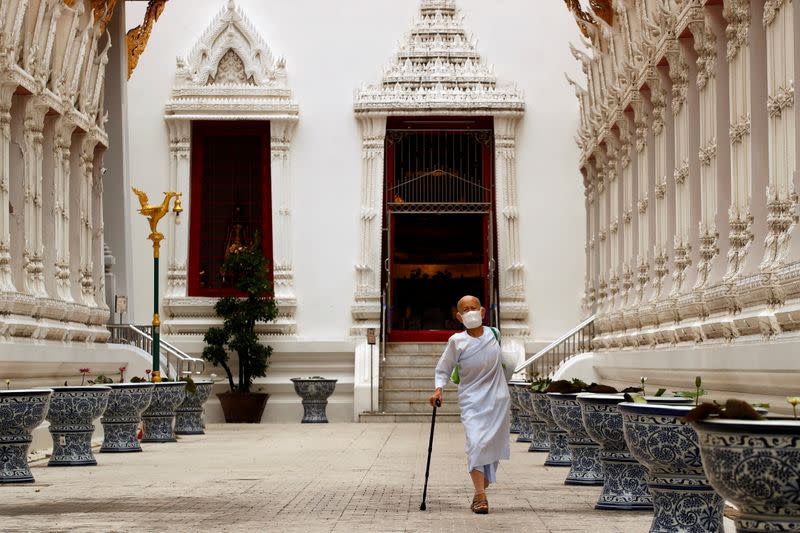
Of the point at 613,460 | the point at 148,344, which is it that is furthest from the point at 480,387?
the point at 148,344

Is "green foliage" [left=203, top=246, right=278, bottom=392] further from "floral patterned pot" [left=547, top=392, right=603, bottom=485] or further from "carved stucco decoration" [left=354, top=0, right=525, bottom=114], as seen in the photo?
"floral patterned pot" [left=547, top=392, right=603, bottom=485]

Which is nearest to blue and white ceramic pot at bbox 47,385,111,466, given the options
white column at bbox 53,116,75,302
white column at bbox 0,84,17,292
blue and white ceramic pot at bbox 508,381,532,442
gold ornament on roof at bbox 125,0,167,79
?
white column at bbox 0,84,17,292

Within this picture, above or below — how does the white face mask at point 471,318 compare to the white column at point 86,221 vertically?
below

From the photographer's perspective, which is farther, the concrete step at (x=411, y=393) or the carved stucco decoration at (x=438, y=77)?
the carved stucco decoration at (x=438, y=77)

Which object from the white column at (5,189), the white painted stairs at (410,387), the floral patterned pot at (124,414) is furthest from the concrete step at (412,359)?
the white column at (5,189)

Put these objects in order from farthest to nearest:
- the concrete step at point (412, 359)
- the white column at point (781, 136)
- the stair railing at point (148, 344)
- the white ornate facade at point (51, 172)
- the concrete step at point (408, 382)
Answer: the concrete step at point (412, 359) < the concrete step at point (408, 382) < the stair railing at point (148, 344) < the white ornate facade at point (51, 172) < the white column at point (781, 136)

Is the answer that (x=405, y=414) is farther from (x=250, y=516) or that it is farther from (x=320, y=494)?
(x=250, y=516)

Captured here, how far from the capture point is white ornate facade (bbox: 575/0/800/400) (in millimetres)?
10625

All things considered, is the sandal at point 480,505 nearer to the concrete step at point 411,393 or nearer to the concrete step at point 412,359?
the concrete step at point 411,393

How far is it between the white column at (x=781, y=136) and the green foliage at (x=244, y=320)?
15.9 m

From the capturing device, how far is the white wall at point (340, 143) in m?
27.7

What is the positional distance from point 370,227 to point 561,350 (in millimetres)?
4480

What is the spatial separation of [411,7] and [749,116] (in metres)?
17.4

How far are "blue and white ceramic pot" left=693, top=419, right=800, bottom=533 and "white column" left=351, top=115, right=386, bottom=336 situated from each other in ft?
72.7
